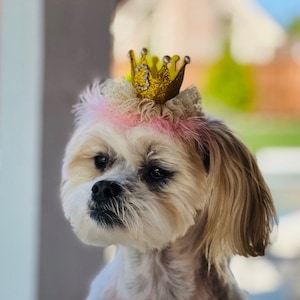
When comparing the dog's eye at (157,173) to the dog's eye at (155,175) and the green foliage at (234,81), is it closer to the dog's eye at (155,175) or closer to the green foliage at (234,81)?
the dog's eye at (155,175)

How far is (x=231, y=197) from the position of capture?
2.32 feet

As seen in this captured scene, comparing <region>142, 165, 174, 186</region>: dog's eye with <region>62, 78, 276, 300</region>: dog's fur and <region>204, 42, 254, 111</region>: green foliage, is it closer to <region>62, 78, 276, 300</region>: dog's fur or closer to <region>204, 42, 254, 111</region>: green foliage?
<region>62, 78, 276, 300</region>: dog's fur

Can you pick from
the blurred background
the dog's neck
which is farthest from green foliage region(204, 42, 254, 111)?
the dog's neck

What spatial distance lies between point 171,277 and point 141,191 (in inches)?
5.3

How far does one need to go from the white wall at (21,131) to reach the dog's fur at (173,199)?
15cm

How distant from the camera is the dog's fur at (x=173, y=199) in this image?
27.4 inches

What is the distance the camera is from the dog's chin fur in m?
0.70

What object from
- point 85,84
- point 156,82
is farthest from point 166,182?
point 85,84

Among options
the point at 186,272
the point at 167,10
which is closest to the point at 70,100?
the point at 167,10

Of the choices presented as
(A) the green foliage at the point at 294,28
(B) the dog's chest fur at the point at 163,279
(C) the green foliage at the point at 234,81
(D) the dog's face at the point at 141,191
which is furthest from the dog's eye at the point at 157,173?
(A) the green foliage at the point at 294,28

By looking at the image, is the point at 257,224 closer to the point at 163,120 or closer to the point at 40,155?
the point at 163,120

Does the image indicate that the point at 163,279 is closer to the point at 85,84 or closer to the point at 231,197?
the point at 231,197

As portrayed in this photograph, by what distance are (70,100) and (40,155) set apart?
0.31ft

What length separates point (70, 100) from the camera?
0.87 meters
